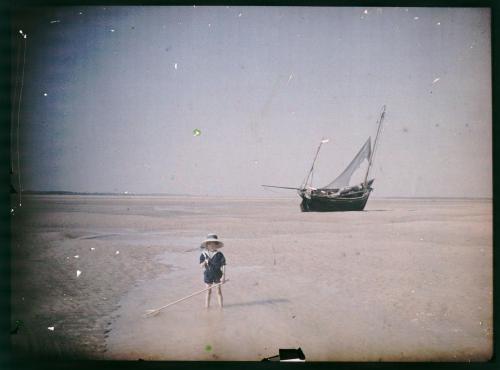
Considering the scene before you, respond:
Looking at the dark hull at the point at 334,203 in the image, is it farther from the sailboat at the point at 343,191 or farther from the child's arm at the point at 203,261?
the child's arm at the point at 203,261

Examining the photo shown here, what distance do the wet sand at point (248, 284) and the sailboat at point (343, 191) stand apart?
4.9 inches

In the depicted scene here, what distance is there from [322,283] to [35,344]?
2027 millimetres

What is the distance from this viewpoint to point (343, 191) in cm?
258

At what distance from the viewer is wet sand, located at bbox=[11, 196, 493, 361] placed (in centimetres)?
211

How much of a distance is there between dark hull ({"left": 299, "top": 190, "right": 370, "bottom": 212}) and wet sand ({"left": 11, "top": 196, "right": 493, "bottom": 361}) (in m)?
0.11

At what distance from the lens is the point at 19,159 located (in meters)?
2.28

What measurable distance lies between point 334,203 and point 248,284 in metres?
0.97

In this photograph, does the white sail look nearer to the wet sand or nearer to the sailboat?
the sailboat

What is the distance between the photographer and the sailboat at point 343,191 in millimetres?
2338

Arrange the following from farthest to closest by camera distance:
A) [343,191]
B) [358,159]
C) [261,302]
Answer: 1. [343,191]
2. [358,159]
3. [261,302]

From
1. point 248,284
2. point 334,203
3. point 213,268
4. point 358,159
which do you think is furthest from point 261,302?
point 358,159

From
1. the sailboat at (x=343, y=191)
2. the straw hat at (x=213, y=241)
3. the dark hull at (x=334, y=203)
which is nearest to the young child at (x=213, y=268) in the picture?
the straw hat at (x=213, y=241)

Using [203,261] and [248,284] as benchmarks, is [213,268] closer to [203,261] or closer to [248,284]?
[203,261]

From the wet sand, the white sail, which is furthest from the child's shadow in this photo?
the white sail
